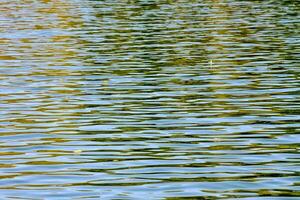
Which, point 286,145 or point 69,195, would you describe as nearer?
point 69,195

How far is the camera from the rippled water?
52.3 ft

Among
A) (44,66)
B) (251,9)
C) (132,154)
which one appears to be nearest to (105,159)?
(132,154)

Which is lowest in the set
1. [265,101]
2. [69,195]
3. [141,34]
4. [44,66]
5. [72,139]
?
[141,34]

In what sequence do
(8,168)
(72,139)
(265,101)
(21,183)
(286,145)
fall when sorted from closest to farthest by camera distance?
(21,183) < (8,168) < (286,145) < (72,139) < (265,101)

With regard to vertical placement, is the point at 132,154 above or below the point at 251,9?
above

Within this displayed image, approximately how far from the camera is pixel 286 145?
18844 millimetres

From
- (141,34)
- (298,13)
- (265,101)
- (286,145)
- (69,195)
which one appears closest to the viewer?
(69,195)

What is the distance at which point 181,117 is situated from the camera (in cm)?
2261

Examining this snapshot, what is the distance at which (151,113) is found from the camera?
23297mm

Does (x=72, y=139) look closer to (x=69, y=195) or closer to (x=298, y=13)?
(x=69, y=195)

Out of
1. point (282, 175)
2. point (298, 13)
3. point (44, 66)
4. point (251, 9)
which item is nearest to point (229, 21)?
point (298, 13)

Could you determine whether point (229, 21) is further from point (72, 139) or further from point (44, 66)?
point (72, 139)

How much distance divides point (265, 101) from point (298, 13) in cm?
3535

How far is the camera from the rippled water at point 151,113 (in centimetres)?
1593
